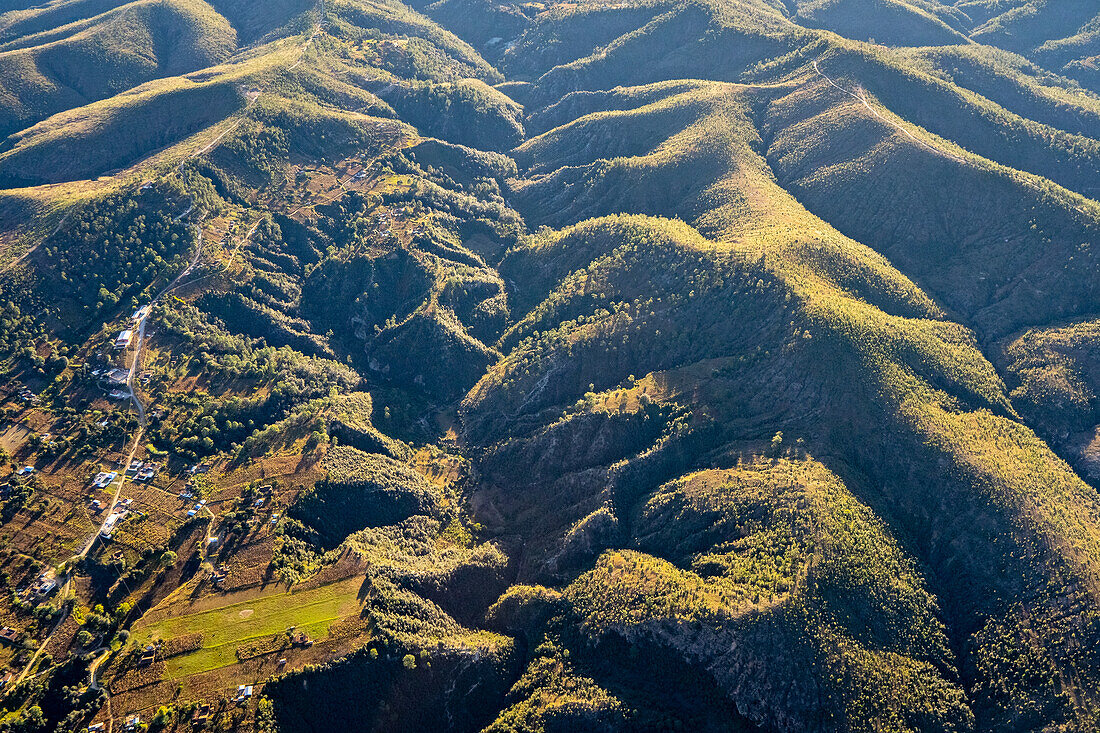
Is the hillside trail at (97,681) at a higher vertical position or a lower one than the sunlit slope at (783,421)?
lower

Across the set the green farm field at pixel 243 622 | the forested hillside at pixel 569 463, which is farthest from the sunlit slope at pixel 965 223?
the green farm field at pixel 243 622

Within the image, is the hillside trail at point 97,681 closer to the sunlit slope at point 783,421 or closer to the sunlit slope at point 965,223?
the sunlit slope at point 783,421

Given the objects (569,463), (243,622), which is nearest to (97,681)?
(243,622)

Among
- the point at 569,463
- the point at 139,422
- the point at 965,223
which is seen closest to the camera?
the point at 139,422

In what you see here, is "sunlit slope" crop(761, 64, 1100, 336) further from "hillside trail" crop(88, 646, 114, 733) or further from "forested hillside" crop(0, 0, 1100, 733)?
"hillside trail" crop(88, 646, 114, 733)

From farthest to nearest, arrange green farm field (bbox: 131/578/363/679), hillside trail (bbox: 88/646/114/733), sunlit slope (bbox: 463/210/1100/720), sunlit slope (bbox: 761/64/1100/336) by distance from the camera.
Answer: sunlit slope (bbox: 761/64/1100/336) → sunlit slope (bbox: 463/210/1100/720) → green farm field (bbox: 131/578/363/679) → hillside trail (bbox: 88/646/114/733)

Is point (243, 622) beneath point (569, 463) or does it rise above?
beneath

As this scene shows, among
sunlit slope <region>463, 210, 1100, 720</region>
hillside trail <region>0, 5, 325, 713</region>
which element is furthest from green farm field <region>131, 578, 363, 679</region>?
sunlit slope <region>463, 210, 1100, 720</region>

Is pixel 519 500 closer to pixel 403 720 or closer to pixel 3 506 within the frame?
pixel 403 720

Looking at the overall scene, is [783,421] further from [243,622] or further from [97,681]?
[97,681]
